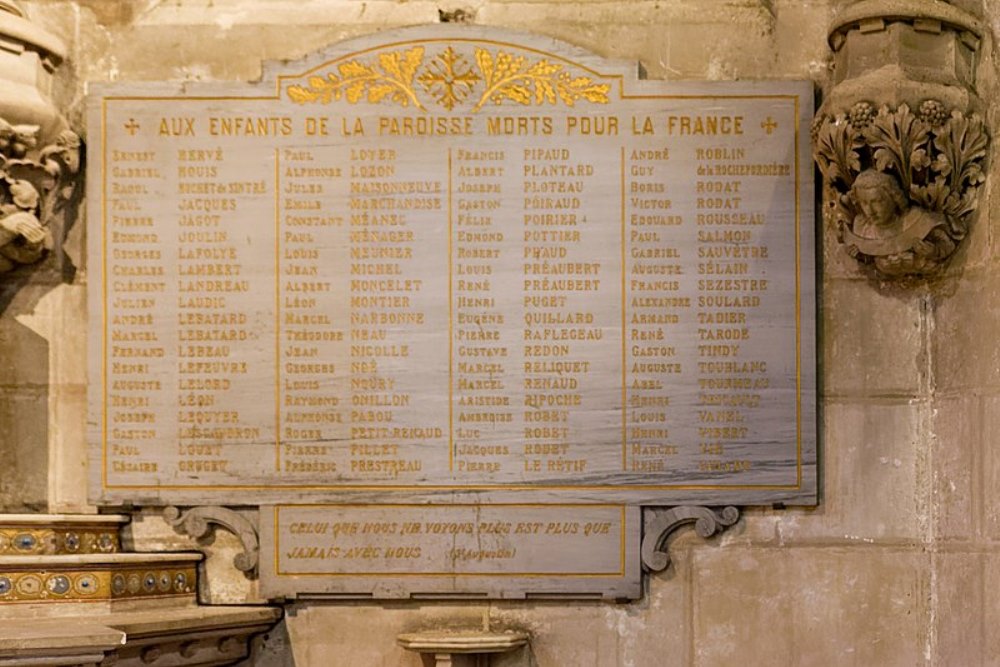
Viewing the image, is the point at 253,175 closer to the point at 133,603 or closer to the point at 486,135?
the point at 486,135

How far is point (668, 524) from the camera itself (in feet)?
15.5

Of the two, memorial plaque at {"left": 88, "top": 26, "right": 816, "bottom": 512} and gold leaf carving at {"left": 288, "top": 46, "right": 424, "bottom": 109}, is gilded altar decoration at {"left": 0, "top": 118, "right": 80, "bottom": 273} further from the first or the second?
gold leaf carving at {"left": 288, "top": 46, "right": 424, "bottom": 109}

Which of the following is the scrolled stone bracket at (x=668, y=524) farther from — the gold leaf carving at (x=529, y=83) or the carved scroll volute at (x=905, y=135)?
the gold leaf carving at (x=529, y=83)

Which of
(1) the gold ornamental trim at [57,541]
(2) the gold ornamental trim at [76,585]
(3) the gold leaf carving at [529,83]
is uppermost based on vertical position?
(3) the gold leaf carving at [529,83]

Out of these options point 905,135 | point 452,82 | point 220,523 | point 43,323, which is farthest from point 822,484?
point 43,323

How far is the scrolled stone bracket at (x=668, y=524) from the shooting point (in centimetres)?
471

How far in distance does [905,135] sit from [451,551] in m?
1.90

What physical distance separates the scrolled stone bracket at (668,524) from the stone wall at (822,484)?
5 centimetres

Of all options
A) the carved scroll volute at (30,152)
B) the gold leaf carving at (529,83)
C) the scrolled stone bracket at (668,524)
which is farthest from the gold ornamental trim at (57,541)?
the gold leaf carving at (529,83)

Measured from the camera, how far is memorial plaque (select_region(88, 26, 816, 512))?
15.5 feet

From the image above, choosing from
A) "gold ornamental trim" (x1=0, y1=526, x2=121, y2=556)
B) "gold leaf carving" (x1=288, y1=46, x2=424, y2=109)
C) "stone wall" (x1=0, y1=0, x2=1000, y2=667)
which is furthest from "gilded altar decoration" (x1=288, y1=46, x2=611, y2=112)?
"gold ornamental trim" (x1=0, y1=526, x2=121, y2=556)

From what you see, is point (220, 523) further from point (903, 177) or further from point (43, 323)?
point (903, 177)

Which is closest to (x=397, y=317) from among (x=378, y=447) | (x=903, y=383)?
(x=378, y=447)

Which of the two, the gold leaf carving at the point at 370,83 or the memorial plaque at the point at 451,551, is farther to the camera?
the gold leaf carving at the point at 370,83
